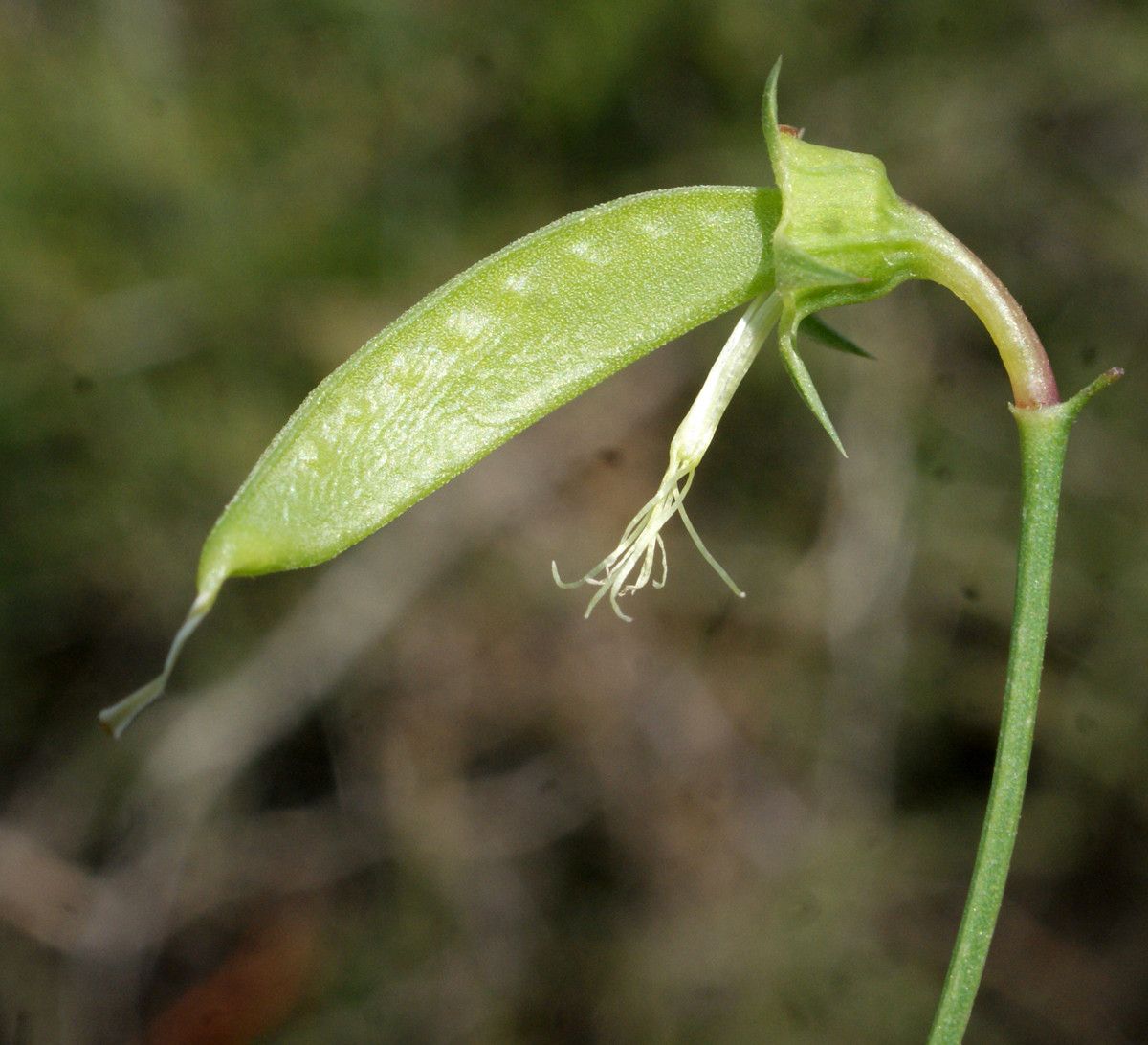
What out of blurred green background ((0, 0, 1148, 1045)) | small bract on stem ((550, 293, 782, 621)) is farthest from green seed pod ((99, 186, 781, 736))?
blurred green background ((0, 0, 1148, 1045))

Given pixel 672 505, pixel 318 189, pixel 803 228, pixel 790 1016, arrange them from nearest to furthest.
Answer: pixel 803 228 → pixel 672 505 → pixel 790 1016 → pixel 318 189

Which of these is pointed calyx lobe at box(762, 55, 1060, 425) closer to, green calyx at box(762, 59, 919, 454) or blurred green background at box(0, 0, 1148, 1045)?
green calyx at box(762, 59, 919, 454)

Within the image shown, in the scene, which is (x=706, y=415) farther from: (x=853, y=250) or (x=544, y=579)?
(x=544, y=579)

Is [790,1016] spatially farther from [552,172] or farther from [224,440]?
[552,172]

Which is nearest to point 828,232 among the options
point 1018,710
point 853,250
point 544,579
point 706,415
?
point 853,250

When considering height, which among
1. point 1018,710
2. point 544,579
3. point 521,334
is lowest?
point 544,579

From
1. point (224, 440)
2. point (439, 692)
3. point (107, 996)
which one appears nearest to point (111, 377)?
point (224, 440)
